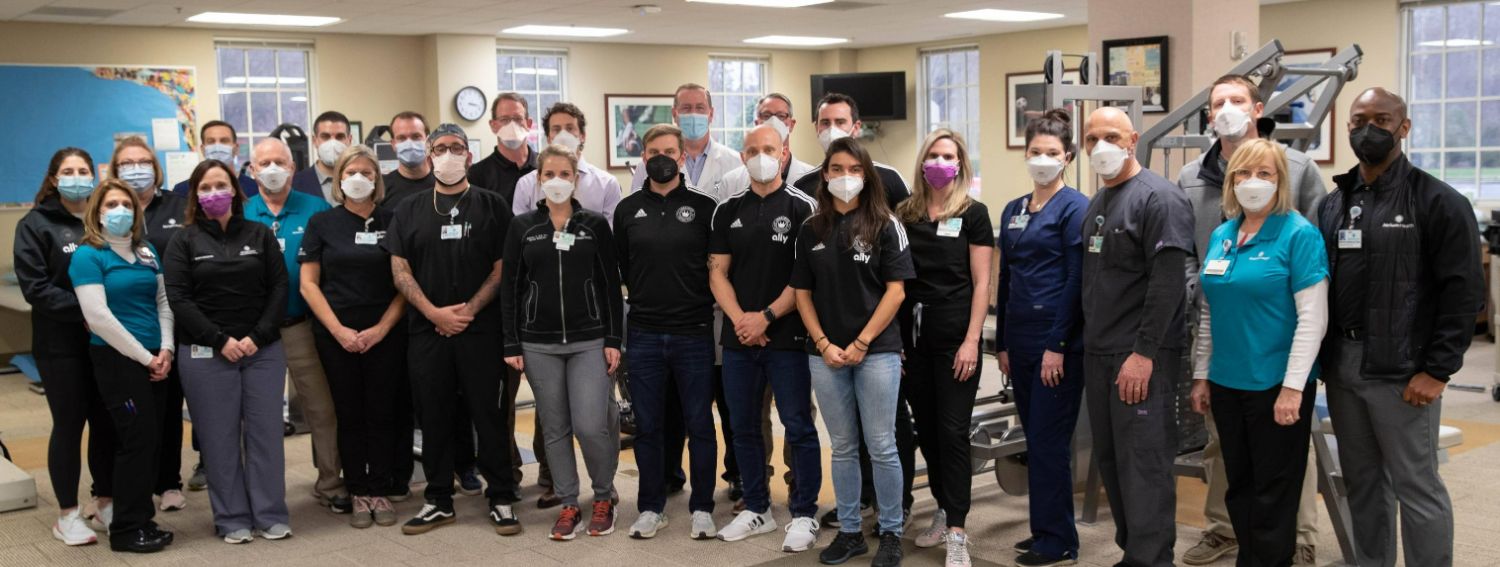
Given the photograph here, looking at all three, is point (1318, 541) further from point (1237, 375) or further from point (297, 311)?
point (297, 311)

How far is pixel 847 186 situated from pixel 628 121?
1050 centimetres

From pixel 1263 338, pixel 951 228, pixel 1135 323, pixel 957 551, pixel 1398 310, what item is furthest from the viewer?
pixel 957 551

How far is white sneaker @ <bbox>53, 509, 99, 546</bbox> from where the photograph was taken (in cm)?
491

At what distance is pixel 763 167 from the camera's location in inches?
173

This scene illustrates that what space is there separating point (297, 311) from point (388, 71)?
8524 mm

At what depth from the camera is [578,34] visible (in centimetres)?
1341

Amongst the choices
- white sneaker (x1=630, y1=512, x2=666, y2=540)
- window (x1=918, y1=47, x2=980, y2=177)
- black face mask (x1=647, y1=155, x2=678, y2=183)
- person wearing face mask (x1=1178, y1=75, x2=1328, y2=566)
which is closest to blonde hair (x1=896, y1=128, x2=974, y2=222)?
person wearing face mask (x1=1178, y1=75, x2=1328, y2=566)

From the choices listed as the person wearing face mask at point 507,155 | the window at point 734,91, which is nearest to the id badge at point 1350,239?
the person wearing face mask at point 507,155

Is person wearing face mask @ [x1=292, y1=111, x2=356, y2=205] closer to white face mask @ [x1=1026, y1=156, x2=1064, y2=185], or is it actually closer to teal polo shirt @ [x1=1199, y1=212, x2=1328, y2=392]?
white face mask @ [x1=1026, y1=156, x2=1064, y2=185]

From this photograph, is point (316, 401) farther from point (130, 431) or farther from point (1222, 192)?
point (1222, 192)

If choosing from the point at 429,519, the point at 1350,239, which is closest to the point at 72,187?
the point at 429,519

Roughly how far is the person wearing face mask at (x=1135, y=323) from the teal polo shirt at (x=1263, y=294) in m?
0.15

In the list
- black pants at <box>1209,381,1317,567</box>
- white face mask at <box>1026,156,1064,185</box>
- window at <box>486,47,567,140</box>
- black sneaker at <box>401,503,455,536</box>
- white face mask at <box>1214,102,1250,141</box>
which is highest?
window at <box>486,47,567,140</box>

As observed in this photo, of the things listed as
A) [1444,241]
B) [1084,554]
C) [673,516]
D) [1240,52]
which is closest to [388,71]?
[1240,52]
